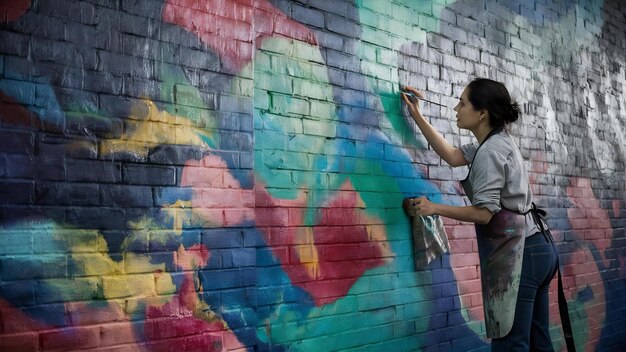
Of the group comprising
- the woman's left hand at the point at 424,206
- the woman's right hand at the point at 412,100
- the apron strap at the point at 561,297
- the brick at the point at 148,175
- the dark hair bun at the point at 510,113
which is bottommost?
the apron strap at the point at 561,297

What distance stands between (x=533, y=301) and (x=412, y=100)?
1371mm

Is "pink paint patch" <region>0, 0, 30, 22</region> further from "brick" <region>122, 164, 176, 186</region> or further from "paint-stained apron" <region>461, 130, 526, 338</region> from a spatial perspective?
"paint-stained apron" <region>461, 130, 526, 338</region>

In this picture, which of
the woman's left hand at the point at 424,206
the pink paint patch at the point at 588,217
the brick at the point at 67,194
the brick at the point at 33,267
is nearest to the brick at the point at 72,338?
the brick at the point at 33,267

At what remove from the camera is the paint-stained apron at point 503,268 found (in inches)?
128

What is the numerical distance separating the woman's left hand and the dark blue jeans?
524 mm

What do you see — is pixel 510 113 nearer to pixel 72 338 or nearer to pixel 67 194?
pixel 67 194

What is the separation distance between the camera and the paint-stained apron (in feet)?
10.7

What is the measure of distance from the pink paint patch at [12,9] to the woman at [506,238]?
223cm

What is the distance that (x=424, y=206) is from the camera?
356 cm

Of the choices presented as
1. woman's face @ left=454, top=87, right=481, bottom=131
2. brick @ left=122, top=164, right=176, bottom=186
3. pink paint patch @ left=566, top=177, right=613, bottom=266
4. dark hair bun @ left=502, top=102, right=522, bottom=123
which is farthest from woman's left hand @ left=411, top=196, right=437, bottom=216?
pink paint patch @ left=566, top=177, right=613, bottom=266

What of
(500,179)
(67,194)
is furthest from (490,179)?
(67,194)

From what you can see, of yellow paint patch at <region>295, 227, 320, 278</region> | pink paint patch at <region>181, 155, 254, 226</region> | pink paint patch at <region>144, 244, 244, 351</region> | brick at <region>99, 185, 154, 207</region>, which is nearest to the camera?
brick at <region>99, 185, 154, 207</region>

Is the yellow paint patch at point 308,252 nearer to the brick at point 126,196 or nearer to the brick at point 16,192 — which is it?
the brick at point 126,196

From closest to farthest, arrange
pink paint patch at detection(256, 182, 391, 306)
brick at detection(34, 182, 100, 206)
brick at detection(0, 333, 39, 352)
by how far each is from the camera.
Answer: brick at detection(0, 333, 39, 352) < brick at detection(34, 182, 100, 206) < pink paint patch at detection(256, 182, 391, 306)
